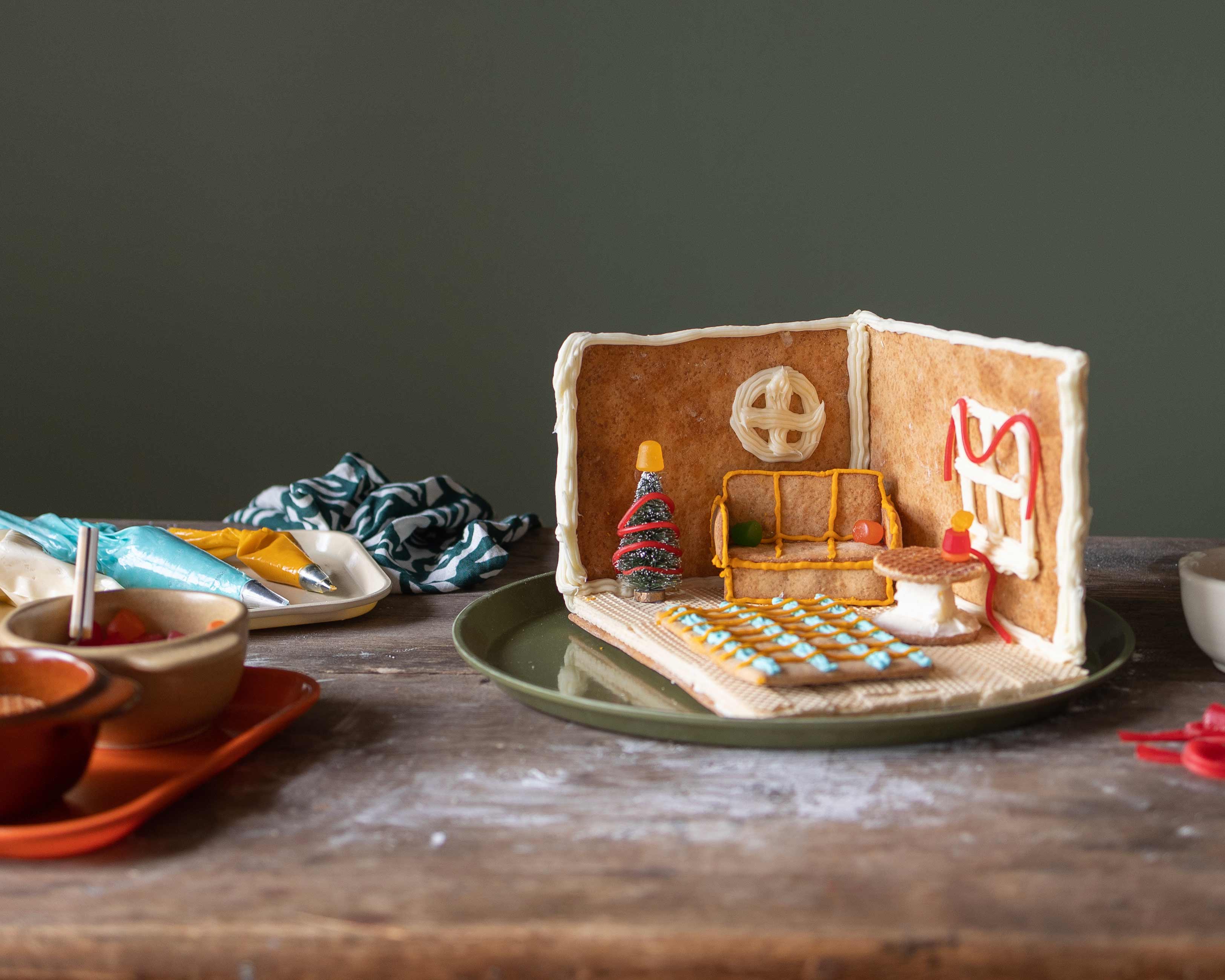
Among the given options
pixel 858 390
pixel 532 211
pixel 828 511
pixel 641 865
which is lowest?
pixel 641 865

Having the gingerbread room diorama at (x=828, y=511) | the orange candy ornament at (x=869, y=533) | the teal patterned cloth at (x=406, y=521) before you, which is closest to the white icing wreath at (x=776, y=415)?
the gingerbread room diorama at (x=828, y=511)

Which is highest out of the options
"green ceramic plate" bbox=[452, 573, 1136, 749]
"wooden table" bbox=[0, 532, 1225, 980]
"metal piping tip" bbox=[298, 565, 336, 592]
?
"metal piping tip" bbox=[298, 565, 336, 592]

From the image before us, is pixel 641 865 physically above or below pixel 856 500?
below

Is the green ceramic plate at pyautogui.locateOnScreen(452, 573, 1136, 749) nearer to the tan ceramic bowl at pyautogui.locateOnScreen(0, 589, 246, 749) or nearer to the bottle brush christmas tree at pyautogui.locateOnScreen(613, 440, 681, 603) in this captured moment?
the bottle brush christmas tree at pyautogui.locateOnScreen(613, 440, 681, 603)

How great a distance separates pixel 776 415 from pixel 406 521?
1.69ft

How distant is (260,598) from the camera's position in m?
1.15

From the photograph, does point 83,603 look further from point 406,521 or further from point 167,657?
point 406,521

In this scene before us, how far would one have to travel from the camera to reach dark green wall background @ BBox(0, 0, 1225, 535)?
271 cm

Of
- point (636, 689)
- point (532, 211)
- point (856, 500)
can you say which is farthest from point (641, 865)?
point (532, 211)

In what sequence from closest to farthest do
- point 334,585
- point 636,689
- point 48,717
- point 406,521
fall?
point 48,717
point 636,689
point 334,585
point 406,521

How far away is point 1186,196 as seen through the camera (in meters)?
2.73

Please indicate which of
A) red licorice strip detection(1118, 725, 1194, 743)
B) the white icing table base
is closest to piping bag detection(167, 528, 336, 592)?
the white icing table base

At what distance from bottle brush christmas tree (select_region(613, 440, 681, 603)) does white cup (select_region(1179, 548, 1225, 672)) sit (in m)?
0.43

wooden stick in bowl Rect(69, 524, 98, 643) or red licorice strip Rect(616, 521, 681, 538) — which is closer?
wooden stick in bowl Rect(69, 524, 98, 643)
